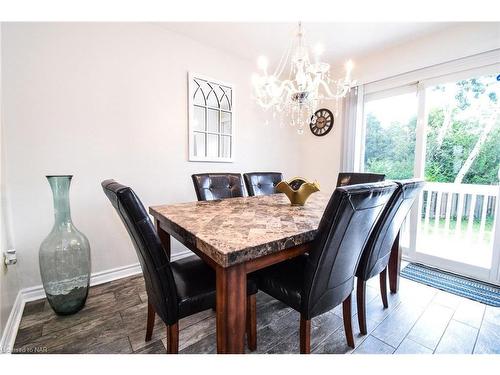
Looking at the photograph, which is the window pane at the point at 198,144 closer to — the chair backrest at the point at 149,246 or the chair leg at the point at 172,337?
the chair backrest at the point at 149,246

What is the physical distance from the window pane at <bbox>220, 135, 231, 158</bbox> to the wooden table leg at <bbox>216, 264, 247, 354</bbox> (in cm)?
217

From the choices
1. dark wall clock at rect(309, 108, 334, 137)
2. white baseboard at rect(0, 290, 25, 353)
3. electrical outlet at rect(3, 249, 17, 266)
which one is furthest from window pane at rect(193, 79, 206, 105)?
white baseboard at rect(0, 290, 25, 353)

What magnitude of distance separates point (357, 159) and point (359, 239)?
2318 mm

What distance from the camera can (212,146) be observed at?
2.76 metres

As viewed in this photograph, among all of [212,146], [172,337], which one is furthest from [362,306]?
[212,146]

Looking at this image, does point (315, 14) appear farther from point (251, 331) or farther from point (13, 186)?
point (13, 186)

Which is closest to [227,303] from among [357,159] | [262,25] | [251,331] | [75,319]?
[251,331]

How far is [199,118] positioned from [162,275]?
2070 millimetres

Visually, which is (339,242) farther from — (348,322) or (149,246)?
(149,246)

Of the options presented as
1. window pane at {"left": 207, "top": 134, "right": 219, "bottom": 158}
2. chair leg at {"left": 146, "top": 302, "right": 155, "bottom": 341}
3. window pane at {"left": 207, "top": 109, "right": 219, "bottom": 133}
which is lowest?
chair leg at {"left": 146, "top": 302, "right": 155, "bottom": 341}

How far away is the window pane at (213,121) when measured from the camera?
8.89 ft

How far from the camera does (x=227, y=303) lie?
0.82 meters

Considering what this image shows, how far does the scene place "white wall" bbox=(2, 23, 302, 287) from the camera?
5.56 feet

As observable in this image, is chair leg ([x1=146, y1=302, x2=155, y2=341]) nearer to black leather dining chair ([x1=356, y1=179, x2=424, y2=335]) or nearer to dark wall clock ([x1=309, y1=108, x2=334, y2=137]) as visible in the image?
black leather dining chair ([x1=356, y1=179, x2=424, y2=335])
